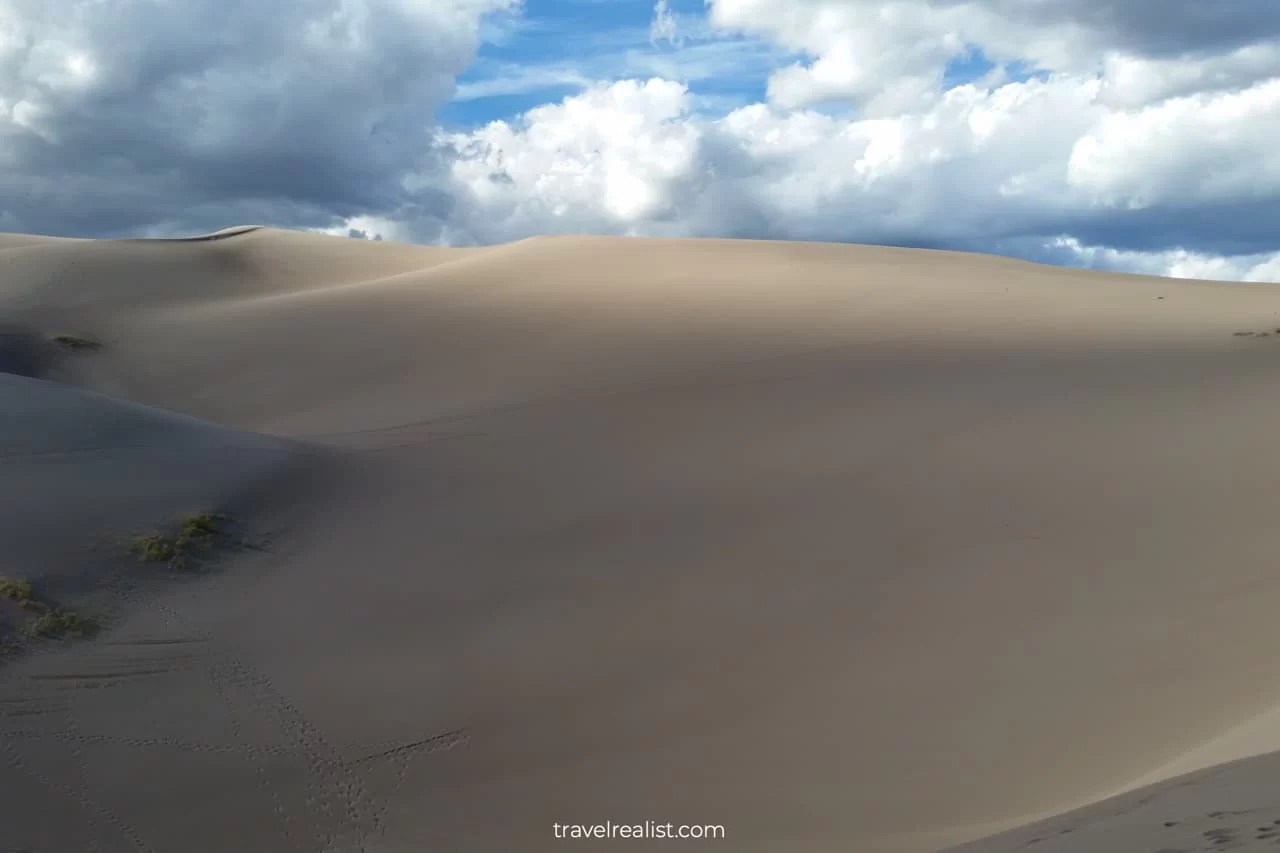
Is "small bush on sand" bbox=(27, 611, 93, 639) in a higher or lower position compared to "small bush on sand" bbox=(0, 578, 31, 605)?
lower

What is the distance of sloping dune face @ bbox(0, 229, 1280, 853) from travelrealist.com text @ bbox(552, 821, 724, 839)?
0.19 feet

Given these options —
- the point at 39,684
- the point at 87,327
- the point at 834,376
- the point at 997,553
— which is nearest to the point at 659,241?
the point at 87,327

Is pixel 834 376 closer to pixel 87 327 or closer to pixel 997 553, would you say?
pixel 997 553

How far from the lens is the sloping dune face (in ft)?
21.9

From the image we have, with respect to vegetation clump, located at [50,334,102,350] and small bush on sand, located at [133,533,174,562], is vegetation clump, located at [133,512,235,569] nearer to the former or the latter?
small bush on sand, located at [133,533,174,562]

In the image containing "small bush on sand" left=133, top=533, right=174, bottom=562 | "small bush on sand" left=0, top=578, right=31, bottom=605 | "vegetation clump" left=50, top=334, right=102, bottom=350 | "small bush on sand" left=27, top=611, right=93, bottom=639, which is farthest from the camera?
"vegetation clump" left=50, top=334, right=102, bottom=350

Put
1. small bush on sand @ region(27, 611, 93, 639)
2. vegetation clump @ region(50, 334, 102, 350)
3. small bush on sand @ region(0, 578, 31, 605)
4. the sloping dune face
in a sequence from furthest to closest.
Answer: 1. vegetation clump @ region(50, 334, 102, 350)
2. small bush on sand @ region(0, 578, 31, 605)
3. small bush on sand @ region(27, 611, 93, 639)
4. the sloping dune face

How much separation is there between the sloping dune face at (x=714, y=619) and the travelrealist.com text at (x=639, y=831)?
0.06 m

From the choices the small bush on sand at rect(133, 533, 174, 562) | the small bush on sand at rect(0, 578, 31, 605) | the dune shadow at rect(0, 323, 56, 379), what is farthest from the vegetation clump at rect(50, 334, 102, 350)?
the small bush on sand at rect(0, 578, 31, 605)

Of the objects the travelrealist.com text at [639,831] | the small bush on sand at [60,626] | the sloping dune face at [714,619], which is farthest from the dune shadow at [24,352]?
the travelrealist.com text at [639,831]

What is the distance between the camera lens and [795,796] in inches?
261

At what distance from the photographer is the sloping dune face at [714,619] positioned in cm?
666

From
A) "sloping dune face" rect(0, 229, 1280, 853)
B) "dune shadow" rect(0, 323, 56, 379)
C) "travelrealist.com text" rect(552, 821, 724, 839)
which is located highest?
"dune shadow" rect(0, 323, 56, 379)

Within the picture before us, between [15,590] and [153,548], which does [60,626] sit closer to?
[15,590]
